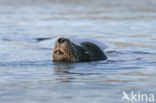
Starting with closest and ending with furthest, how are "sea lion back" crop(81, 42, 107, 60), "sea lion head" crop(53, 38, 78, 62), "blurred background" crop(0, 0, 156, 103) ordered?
1. "blurred background" crop(0, 0, 156, 103)
2. "sea lion head" crop(53, 38, 78, 62)
3. "sea lion back" crop(81, 42, 107, 60)

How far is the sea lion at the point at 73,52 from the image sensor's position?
842 centimetres

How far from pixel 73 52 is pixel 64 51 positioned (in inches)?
8.5

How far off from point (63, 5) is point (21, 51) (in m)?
14.9

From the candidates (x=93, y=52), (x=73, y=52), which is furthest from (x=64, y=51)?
(x=93, y=52)

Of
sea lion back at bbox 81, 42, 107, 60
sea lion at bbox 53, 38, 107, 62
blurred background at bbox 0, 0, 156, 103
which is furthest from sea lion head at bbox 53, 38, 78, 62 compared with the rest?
sea lion back at bbox 81, 42, 107, 60

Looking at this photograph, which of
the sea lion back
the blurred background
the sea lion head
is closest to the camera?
the blurred background

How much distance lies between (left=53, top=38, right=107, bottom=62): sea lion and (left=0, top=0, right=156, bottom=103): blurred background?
0.20 metres

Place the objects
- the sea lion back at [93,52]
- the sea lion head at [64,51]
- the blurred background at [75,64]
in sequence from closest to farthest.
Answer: the blurred background at [75,64] < the sea lion head at [64,51] < the sea lion back at [93,52]

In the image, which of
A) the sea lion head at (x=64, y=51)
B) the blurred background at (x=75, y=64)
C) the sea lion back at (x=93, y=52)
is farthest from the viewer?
the sea lion back at (x=93, y=52)

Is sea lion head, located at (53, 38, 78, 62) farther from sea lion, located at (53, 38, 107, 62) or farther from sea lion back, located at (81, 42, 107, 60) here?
sea lion back, located at (81, 42, 107, 60)

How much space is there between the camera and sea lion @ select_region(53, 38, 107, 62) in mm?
8422

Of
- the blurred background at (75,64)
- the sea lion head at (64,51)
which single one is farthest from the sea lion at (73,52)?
the blurred background at (75,64)

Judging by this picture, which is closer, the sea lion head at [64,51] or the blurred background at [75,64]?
the blurred background at [75,64]

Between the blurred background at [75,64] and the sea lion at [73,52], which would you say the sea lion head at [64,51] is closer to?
the sea lion at [73,52]
